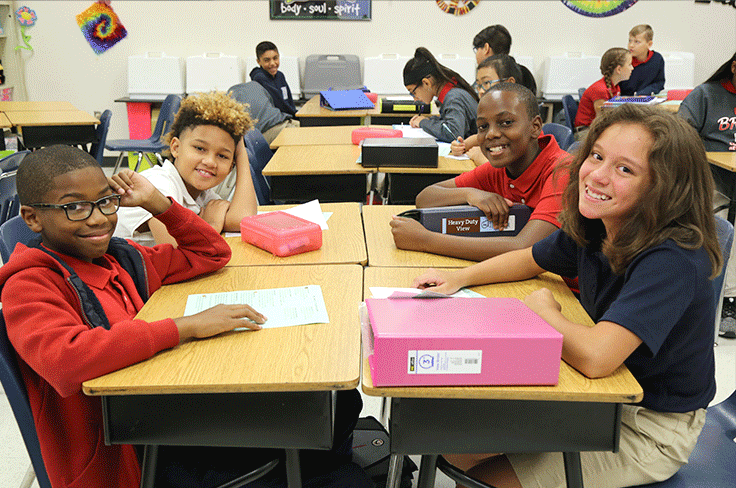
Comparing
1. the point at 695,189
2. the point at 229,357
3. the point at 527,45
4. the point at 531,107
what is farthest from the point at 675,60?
the point at 229,357

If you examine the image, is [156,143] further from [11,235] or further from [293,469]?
Result: [293,469]

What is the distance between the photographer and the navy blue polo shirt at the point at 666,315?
1.06 metres

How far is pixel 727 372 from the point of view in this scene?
2486 mm

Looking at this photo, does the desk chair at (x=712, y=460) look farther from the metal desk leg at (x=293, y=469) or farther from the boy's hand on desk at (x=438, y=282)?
the boy's hand on desk at (x=438, y=282)

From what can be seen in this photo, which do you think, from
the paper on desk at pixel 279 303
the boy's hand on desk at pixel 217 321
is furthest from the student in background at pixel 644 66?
the boy's hand on desk at pixel 217 321

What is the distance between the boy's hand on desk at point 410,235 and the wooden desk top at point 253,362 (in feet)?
1.30

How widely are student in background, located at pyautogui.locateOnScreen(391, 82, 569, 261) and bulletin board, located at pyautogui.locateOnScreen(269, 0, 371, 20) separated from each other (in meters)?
4.57

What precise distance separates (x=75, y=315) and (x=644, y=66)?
18.8 feet

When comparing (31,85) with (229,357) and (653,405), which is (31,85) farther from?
(653,405)

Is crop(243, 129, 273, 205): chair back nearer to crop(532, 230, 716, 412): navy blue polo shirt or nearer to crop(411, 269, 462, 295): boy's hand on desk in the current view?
crop(411, 269, 462, 295): boy's hand on desk

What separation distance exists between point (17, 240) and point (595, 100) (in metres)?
4.38

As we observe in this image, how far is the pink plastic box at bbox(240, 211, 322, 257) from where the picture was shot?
171cm

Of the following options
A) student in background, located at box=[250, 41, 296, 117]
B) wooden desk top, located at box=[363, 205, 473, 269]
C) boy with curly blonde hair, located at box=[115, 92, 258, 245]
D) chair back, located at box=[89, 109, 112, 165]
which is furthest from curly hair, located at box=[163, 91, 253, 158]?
student in background, located at box=[250, 41, 296, 117]

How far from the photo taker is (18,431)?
2.04 metres
